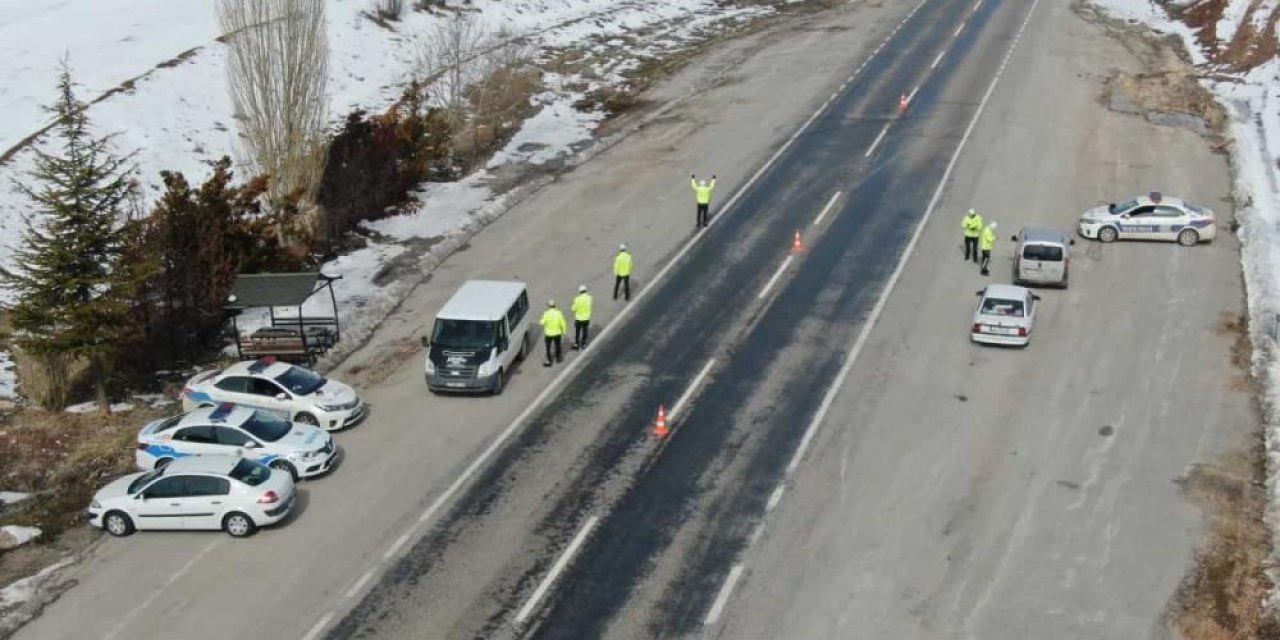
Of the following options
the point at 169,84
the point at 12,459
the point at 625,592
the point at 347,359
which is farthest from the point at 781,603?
the point at 169,84

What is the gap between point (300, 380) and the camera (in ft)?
102

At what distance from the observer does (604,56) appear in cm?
7188

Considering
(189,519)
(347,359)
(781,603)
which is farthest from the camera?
(347,359)

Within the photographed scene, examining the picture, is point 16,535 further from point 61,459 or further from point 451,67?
point 451,67

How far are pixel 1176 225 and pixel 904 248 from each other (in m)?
9.23

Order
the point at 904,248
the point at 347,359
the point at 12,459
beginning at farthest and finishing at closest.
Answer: the point at 904,248 < the point at 347,359 < the point at 12,459

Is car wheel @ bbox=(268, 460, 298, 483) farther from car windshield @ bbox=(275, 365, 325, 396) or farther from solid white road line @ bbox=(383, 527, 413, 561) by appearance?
solid white road line @ bbox=(383, 527, 413, 561)

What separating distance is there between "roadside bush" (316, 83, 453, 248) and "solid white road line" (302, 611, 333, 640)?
23.5 metres

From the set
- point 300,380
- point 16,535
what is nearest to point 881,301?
point 300,380

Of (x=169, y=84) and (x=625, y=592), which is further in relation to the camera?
(x=169, y=84)

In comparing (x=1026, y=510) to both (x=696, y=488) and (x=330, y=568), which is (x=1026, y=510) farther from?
(x=330, y=568)

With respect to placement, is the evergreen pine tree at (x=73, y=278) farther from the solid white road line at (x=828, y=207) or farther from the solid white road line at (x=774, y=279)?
the solid white road line at (x=828, y=207)

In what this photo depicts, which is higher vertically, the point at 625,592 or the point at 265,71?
the point at 265,71

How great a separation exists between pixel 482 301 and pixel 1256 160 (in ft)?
115
